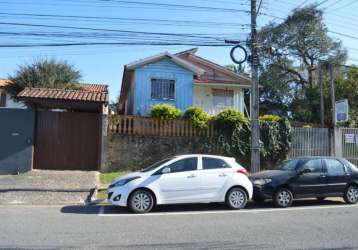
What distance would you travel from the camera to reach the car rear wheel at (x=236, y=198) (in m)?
12.3

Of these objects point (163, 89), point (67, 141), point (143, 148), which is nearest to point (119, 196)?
point (143, 148)

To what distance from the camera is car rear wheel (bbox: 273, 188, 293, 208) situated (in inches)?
502

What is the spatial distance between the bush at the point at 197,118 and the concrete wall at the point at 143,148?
0.59 m

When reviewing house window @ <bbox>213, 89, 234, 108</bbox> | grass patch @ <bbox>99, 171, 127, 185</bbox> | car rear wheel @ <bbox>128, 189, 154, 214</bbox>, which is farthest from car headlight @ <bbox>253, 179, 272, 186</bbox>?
house window @ <bbox>213, 89, 234, 108</bbox>

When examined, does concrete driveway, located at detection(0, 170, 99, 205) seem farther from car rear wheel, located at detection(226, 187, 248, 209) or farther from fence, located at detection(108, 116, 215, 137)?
car rear wheel, located at detection(226, 187, 248, 209)

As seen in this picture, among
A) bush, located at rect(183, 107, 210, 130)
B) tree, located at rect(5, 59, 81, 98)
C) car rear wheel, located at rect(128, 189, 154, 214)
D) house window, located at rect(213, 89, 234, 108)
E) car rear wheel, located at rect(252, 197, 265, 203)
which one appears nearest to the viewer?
car rear wheel, located at rect(128, 189, 154, 214)

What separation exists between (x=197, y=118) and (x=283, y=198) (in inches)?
315

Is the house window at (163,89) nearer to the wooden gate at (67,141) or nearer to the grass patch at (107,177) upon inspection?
the wooden gate at (67,141)

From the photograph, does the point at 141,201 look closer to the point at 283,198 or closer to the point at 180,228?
the point at 180,228

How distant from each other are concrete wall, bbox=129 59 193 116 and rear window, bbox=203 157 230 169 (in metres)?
12.7

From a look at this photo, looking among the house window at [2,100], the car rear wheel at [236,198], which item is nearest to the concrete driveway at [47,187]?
the car rear wheel at [236,198]

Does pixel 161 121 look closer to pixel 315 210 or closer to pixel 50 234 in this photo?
pixel 315 210

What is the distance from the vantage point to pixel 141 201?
11484mm

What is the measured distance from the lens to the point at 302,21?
44250mm
